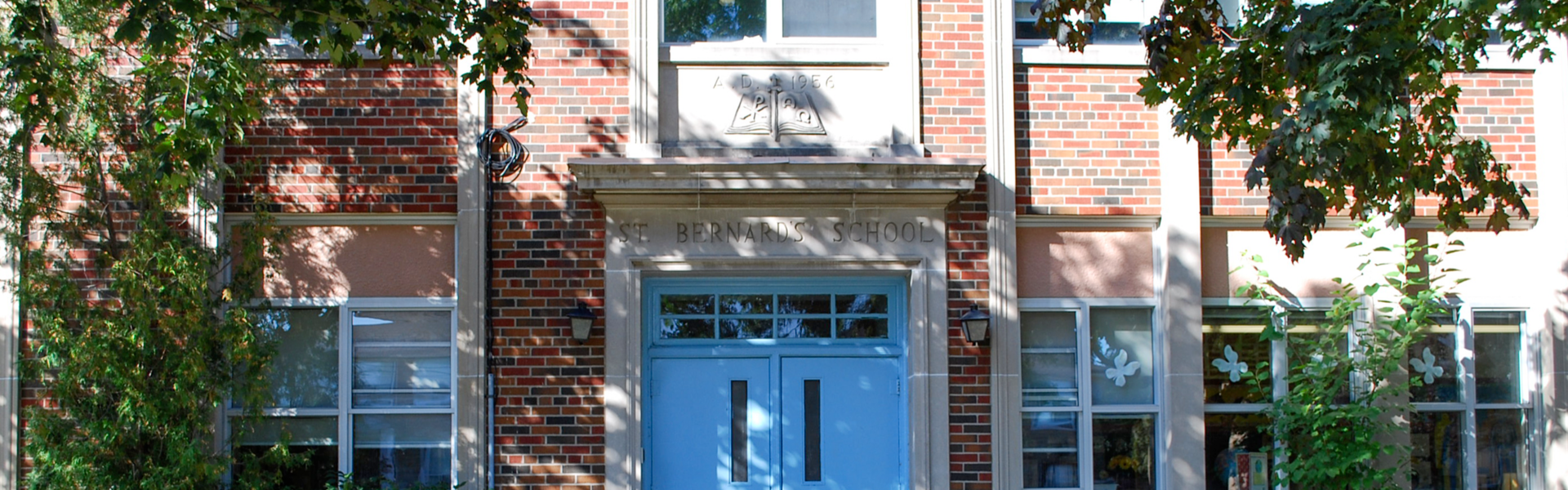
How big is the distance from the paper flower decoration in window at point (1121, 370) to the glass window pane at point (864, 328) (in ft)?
5.03

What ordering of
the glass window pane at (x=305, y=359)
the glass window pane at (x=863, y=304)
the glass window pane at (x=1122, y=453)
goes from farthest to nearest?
the glass window pane at (x=863, y=304), the glass window pane at (x=1122, y=453), the glass window pane at (x=305, y=359)

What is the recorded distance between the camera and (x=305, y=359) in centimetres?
757

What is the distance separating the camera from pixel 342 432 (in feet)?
24.5

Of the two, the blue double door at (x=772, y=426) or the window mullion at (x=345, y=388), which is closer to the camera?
the window mullion at (x=345, y=388)

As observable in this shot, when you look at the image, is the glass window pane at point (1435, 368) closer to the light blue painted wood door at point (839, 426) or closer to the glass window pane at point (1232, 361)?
the glass window pane at point (1232, 361)

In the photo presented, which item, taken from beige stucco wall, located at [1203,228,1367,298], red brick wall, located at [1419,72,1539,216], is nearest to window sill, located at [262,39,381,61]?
beige stucco wall, located at [1203,228,1367,298]

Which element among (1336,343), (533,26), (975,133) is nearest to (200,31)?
(533,26)

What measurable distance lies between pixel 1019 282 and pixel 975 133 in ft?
3.43

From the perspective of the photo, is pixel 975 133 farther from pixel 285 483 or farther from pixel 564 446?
pixel 285 483

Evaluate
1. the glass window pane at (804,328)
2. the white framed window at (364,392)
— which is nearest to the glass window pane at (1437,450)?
the glass window pane at (804,328)

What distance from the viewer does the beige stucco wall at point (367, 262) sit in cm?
757

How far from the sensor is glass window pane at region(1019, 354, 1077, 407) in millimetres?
7820

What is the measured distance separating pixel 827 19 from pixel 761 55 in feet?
1.97

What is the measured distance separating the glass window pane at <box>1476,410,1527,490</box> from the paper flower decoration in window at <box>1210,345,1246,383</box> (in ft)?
5.80
